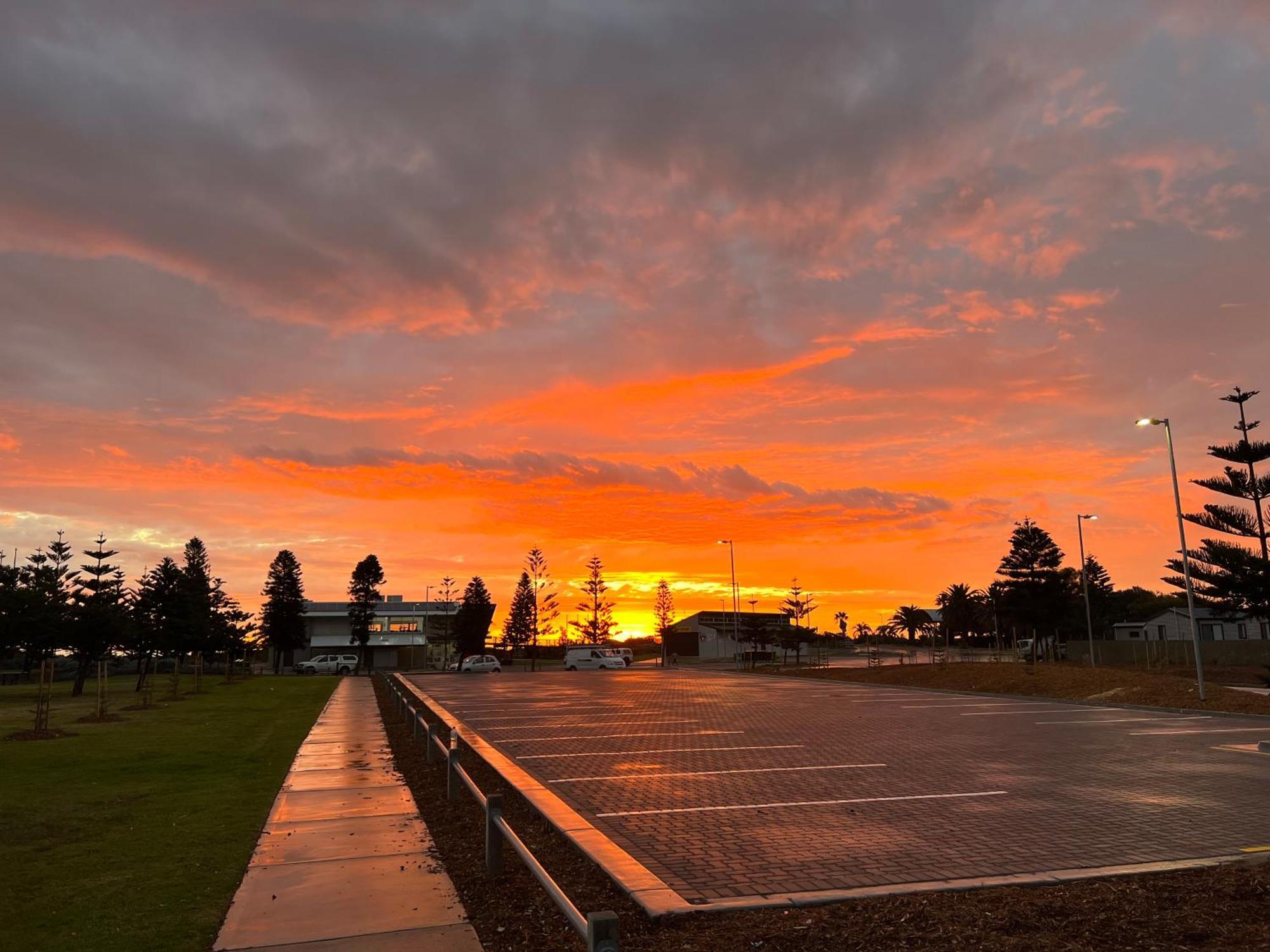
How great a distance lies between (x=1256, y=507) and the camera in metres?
32.1

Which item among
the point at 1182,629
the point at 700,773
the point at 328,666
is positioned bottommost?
the point at 328,666

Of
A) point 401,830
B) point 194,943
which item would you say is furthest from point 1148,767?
point 194,943

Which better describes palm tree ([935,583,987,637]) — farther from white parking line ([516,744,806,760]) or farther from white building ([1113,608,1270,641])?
white parking line ([516,744,806,760])

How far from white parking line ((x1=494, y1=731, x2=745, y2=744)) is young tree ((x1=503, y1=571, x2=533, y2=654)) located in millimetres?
92775

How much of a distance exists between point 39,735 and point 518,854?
55.9ft

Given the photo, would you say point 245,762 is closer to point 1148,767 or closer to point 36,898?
point 36,898

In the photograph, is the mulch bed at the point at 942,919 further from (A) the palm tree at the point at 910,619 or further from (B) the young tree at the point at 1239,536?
(A) the palm tree at the point at 910,619

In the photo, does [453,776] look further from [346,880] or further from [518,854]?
[518,854]

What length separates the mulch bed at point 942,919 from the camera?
5453mm

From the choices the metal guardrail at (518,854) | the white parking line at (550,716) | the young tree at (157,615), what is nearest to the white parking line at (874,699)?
the white parking line at (550,716)

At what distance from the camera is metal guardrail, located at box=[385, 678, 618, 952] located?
4359 mm

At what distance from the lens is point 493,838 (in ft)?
23.7

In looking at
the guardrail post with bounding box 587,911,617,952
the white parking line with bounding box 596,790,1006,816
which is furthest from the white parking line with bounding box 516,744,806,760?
the guardrail post with bounding box 587,911,617,952

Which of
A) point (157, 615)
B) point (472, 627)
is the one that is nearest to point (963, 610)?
point (472, 627)
